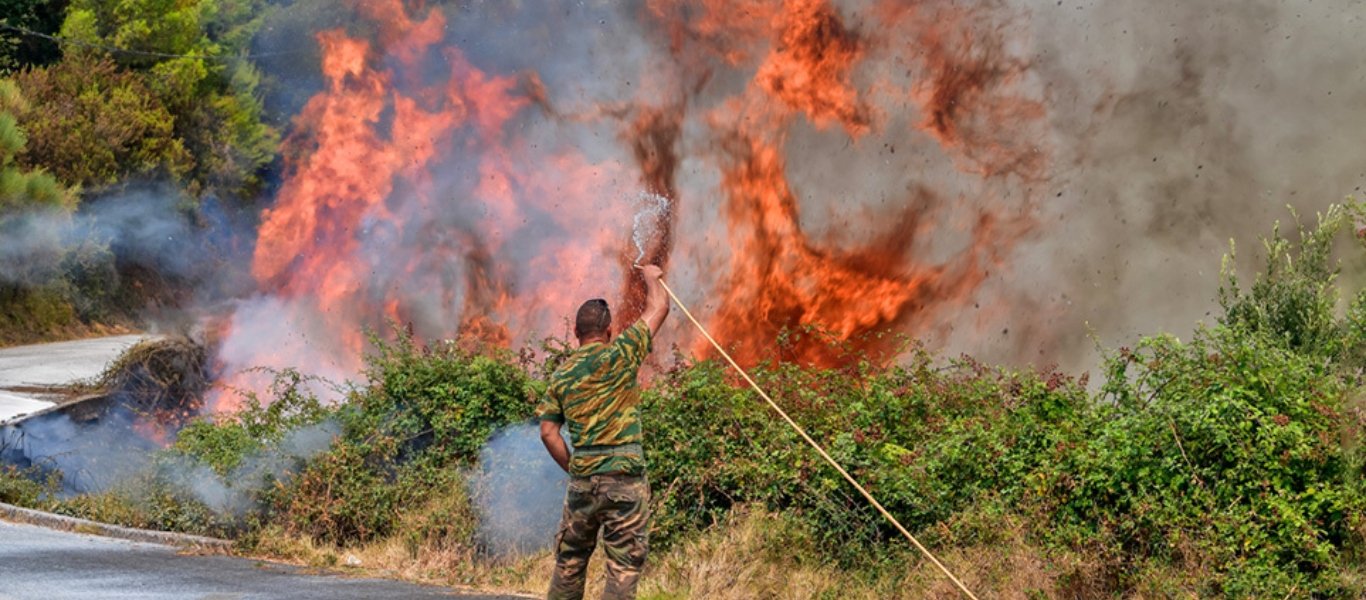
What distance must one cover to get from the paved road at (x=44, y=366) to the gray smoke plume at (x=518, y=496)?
686 centimetres

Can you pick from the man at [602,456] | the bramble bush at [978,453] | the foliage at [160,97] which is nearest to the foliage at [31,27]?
the foliage at [160,97]

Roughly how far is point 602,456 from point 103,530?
19.3 ft

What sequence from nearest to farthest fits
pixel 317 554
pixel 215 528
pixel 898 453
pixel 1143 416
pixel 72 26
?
pixel 1143 416 < pixel 898 453 < pixel 317 554 < pixel 215 528 < pixel 72 26

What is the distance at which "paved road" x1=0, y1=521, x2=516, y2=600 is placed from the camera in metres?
9.34

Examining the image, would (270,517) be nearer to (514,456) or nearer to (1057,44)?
(514,456)

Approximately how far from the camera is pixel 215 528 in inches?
466

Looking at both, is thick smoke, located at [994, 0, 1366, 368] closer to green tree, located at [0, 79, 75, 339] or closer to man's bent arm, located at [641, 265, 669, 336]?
man's bent arm, located at [641, 265, 669, 336]

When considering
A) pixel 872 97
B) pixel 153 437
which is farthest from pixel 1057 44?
pixel 153 437

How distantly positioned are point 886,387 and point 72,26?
2598 cm

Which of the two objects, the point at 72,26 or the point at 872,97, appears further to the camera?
the point at 72,26

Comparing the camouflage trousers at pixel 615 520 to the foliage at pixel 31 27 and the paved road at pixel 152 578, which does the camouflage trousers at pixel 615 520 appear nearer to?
the paved road at pixel 152 578

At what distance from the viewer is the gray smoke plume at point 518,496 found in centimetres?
1080

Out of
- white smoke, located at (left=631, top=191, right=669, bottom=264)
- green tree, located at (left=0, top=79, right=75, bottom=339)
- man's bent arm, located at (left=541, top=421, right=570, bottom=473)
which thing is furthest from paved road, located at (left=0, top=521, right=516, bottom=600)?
green tree, located at (left=0, top=79, right=75, bottom=339)

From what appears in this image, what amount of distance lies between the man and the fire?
22.5ft
